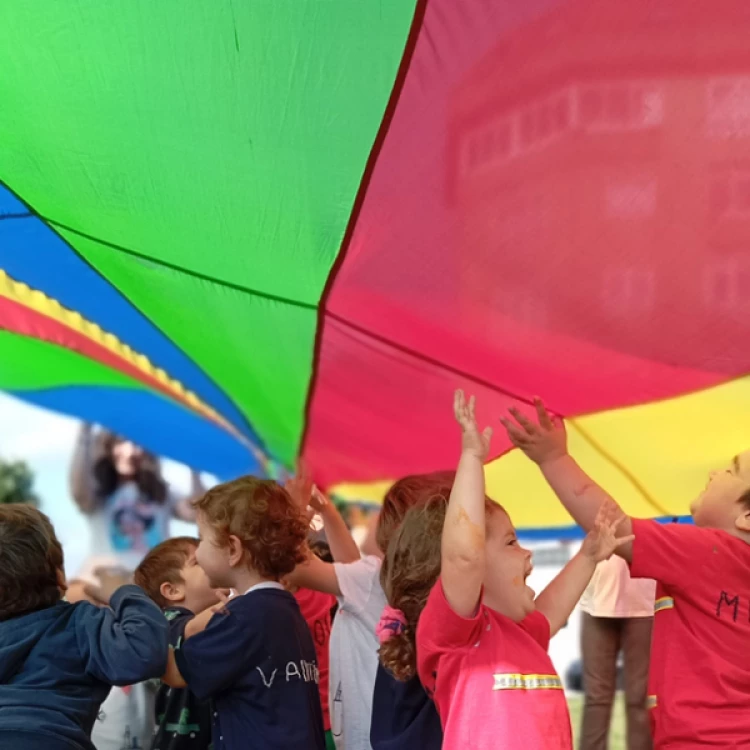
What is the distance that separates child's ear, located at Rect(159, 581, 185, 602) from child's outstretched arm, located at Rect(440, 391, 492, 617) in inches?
50.4

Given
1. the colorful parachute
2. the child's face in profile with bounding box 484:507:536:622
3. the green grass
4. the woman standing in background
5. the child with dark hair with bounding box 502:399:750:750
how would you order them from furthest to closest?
1. the woman standing in background
2. the green grass
3. the child with dark hair with bounding box 502:399:750:750
4. the child's face in profile with bounding box 484:507:536:622
5. the colorful parachute

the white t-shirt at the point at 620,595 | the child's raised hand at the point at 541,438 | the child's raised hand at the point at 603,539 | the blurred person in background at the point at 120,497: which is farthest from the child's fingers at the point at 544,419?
the blurred person in background at the point at 120,497

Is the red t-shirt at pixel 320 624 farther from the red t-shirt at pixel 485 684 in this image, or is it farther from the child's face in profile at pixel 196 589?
the red t-shirt at pixel 485 684

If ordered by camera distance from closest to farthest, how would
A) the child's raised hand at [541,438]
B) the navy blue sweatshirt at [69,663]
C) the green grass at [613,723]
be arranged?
the navy blue sweatshirt at [69,663] < the child's raised hand at [541,438] < the green grass at [613,723]

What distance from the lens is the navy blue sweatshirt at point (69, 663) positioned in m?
2.05

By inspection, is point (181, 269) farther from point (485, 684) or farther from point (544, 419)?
point (485, 684)

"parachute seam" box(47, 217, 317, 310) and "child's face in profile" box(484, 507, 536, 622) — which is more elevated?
"parachute seam" box(47, 217, 317, 310)

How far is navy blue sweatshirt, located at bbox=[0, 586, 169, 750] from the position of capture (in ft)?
6.73

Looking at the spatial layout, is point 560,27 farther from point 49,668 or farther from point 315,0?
point 49,668

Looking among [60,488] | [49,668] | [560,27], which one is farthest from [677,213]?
[60,488]

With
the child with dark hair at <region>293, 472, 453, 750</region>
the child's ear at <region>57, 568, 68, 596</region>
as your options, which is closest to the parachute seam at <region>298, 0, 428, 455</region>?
the child with dark hair at <region>293, 472, 453, 750</region>

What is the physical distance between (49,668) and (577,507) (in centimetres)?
116

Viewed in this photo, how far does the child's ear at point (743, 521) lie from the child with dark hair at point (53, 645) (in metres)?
1.24

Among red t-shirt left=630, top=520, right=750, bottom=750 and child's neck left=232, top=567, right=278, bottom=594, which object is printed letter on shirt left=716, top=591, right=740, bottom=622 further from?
child's neck left=232, top=567, right=278, bottom=594
